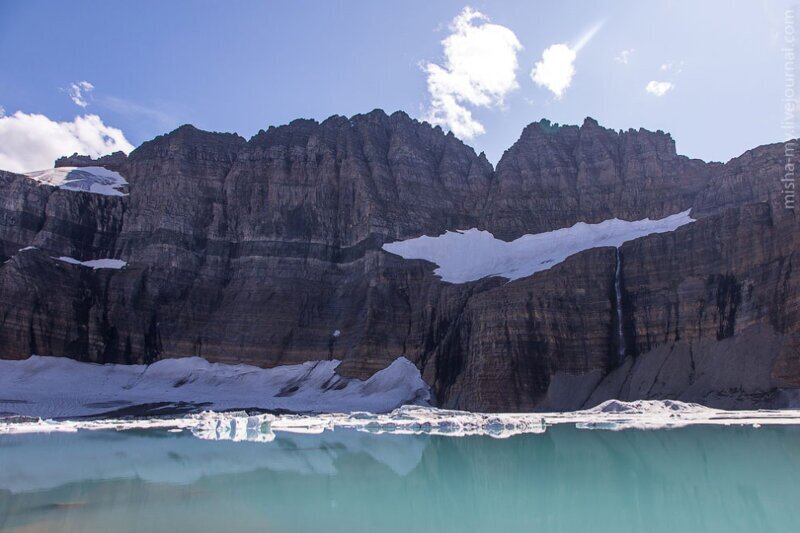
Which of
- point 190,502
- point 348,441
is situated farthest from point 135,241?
point 190,502

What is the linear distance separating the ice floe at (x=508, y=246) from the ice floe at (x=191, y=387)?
17.7 meters

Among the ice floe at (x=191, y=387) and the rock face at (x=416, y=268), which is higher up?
the rock face at (x=416, y=268)

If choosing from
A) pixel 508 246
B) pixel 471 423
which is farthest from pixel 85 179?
pixel 471 423

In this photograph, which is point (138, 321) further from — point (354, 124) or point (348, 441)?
point (348, 441)

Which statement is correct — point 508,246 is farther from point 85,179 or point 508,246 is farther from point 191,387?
point 85,179

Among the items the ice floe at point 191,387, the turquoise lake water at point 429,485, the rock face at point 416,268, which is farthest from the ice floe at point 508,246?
the turquoise lake water at point 429,485

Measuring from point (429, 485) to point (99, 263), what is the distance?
9077 centimetres

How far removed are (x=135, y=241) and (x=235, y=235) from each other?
47.4 ft

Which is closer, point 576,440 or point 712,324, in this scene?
point 576,440

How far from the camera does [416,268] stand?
92.6 meters

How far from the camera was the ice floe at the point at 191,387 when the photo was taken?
75688 mm

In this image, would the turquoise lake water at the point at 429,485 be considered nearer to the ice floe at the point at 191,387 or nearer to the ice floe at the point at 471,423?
the ice floe at the point at 471,423

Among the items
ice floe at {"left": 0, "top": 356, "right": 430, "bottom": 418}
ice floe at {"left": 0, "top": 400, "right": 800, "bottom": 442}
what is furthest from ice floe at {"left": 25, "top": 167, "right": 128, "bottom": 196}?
ice floe at {"left": 0, "top": 400, "right": 800, "bottom": 442}

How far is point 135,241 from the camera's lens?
10338cm
